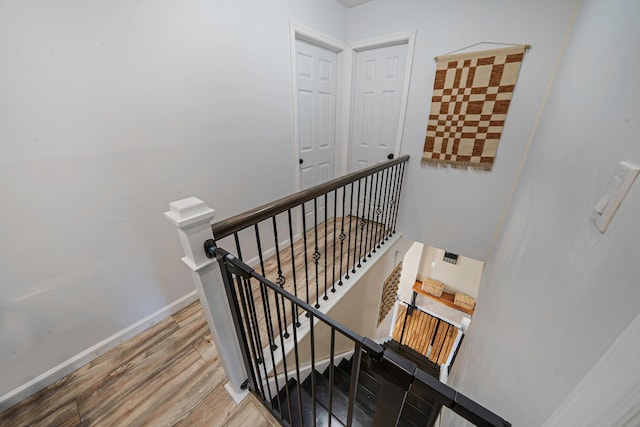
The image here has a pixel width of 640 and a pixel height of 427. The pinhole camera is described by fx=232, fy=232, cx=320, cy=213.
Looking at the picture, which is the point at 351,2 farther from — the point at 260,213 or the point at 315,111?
the point at 260,213

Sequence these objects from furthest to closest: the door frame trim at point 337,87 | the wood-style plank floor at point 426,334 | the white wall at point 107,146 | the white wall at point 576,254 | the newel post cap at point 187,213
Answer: the wood-style plank floor at point 426,334
the door frame trim at point 337,87
the white wall at point 107,146
the newel post cap at point 187,213
the white wall at point 576,254

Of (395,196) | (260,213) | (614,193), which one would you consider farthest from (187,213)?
(395,196)

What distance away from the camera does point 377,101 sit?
101 inches

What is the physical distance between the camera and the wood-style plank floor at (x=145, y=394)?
46.4 inches

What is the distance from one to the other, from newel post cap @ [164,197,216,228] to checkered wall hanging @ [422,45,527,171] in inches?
88.0

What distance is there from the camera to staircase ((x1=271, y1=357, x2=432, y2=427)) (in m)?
1.29

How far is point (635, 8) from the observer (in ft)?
2.24

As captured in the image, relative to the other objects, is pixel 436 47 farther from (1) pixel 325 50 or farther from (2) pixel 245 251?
(2) pixel 245 251

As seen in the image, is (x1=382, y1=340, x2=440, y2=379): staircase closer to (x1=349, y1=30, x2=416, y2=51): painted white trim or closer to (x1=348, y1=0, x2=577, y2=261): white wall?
(x1=348, y1=0, x2=577, y2=261): white wall

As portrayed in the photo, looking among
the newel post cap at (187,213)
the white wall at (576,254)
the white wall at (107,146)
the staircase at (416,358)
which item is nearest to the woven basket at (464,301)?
the staircase at (416,358)

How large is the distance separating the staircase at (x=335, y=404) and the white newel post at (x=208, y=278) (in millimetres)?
270

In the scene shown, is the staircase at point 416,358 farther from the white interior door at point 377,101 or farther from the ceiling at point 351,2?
the ceiling at point 351,2

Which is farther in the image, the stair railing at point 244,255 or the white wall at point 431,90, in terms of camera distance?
the white wall at point 431,90

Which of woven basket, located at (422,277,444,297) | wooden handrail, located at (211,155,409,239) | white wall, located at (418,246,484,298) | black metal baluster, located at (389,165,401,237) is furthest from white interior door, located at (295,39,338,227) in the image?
woven basket, located at (422,277,444,297)
